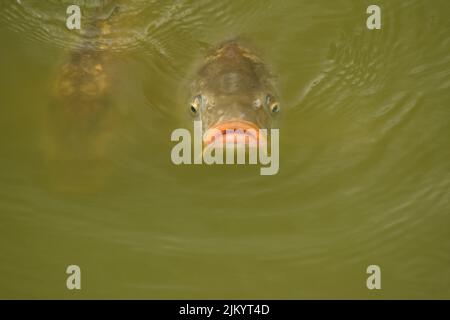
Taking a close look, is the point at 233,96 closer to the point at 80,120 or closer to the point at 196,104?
the point at 196,104

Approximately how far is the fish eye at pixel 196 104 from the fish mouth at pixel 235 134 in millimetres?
529

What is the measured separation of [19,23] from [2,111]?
1.04 m

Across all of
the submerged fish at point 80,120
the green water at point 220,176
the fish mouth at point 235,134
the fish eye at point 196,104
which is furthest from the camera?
the submerged fish at point 80,120

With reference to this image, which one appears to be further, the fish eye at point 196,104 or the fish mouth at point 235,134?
the fish eye at point 196,104

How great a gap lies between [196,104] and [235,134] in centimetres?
73

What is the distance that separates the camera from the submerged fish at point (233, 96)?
475cm

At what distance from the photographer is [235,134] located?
4.72m

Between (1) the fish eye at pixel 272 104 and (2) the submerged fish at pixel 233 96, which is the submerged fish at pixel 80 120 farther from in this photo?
(1) the fish eye at pixel 272 104

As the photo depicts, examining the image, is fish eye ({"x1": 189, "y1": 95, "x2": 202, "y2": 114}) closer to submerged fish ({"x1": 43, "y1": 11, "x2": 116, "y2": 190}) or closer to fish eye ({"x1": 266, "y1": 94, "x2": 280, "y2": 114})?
fish eye ({"x1": 266, "y1": 94, "x2": 280, "y2": 114})

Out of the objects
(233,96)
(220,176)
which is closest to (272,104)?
(233,96)

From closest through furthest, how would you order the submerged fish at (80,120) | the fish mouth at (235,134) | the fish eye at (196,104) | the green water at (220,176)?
the fish mouth at (235,134), the green water at (220,176), the fish eye at (196,104), the submerged fish at (80,120)

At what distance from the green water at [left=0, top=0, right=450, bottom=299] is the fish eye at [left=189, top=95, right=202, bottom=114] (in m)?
0.29

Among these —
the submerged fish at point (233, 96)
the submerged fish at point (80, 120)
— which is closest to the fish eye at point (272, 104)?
the submerged fish at point (233, 96)
